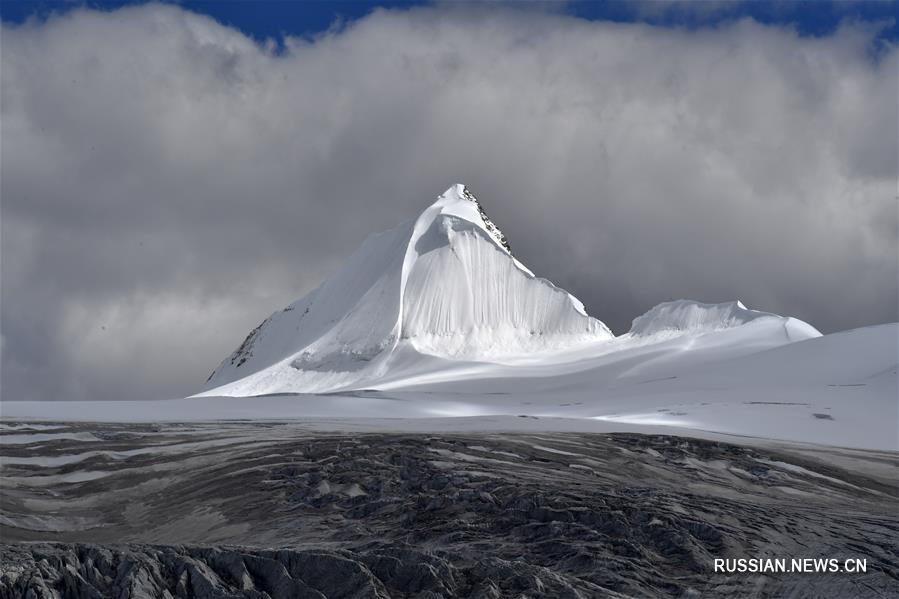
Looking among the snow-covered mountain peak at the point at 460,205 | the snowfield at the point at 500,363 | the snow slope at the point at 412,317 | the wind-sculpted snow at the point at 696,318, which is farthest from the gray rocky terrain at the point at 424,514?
the snow-covered mountain peak at the point at 460,205

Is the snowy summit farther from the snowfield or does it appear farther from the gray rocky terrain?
the gray rocky terrain

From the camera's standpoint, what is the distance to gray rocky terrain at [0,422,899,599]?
69.3ft

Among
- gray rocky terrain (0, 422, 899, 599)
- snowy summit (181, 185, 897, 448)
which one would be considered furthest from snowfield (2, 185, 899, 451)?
gray rocky terrain (0, 422, 899, 599)

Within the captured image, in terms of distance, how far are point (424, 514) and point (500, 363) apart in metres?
87.3

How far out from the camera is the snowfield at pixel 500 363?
58094 mm

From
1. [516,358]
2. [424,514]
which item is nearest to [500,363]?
[516,358]

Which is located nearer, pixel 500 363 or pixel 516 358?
pixel 500 363

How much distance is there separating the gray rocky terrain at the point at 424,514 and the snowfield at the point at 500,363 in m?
9.26

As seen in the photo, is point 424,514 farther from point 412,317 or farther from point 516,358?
point 412,317

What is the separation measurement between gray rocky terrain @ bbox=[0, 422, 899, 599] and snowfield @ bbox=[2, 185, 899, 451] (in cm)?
926

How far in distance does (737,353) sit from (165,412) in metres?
59.5

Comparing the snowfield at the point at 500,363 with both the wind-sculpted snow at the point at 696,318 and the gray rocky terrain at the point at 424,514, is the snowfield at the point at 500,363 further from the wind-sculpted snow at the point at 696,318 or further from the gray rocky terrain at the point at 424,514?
the gray rocky terrain at the point at 424,514

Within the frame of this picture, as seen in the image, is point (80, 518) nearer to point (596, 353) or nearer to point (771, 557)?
point (771, 557)

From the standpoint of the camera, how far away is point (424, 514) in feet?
94.7
